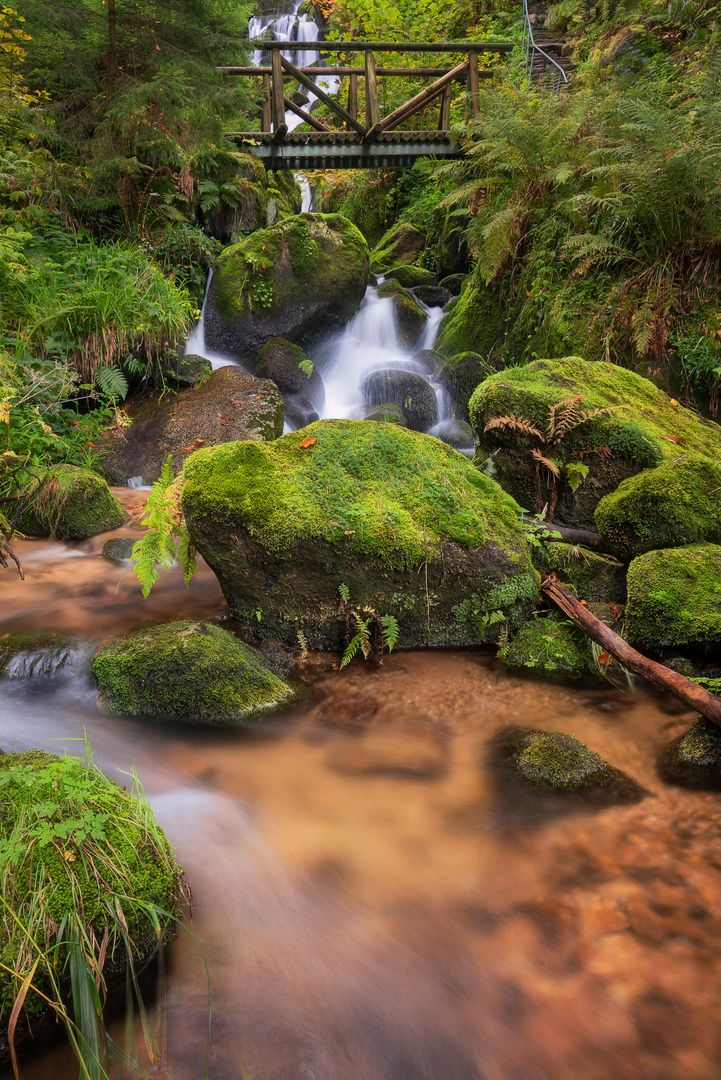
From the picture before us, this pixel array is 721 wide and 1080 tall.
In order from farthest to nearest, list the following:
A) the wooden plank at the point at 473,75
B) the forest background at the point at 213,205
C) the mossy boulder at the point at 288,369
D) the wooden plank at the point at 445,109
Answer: the wooden plank at the point at 445,109
the wooden plank at the point at 473,75
the mossy boulder at the point at 288,369
the forest background at the point at 213,205

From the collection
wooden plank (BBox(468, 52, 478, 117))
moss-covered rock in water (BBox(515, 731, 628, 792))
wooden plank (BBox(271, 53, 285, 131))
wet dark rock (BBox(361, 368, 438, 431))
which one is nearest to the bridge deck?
wooden plank (BBox(271, 53, 285, 131))

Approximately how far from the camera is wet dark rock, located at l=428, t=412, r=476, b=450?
8273 millimetres

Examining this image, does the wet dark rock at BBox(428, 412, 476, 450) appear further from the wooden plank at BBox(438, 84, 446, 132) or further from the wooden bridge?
the wooden plank at BBox(438, 84, 446, 132)

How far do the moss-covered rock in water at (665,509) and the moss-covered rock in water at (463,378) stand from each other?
15.8 feet

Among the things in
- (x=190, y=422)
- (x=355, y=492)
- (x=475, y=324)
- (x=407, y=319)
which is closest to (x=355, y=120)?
(x=407, y=319)

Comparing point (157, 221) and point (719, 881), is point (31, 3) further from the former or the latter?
point (719, 881)

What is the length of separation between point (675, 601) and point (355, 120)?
467 inches

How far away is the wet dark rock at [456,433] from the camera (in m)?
8.27

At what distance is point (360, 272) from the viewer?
412 inches

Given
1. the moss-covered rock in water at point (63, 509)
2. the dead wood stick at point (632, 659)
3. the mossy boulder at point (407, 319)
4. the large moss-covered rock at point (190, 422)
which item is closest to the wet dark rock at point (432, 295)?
the mossy boulder at point (407, 319)

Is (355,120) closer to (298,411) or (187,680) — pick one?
(298,411)

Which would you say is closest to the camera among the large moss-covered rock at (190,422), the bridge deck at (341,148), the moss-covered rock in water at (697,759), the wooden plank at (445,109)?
the moss-covered rock in water at (697,759)

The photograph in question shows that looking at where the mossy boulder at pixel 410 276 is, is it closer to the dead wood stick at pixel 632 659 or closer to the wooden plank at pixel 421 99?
the wooden plank at pixel 421 99

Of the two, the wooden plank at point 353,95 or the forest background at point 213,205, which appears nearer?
the forest background at point 213,205
